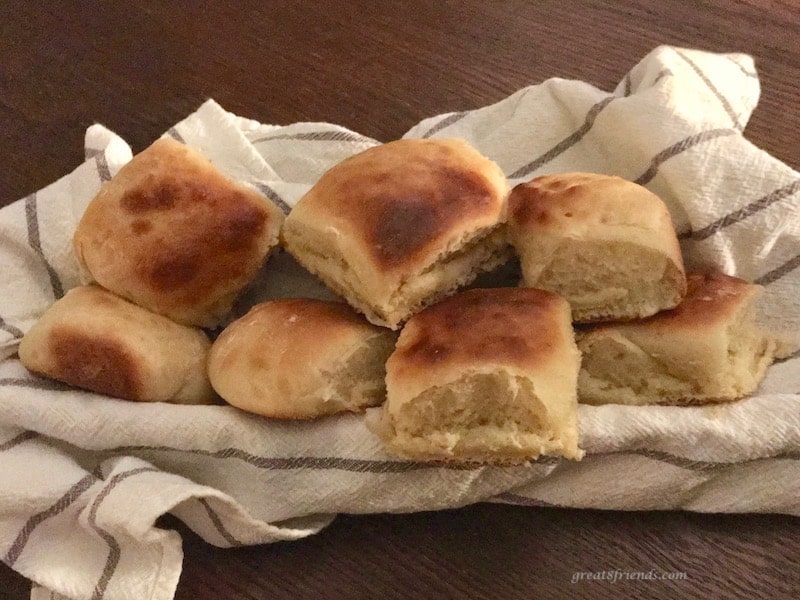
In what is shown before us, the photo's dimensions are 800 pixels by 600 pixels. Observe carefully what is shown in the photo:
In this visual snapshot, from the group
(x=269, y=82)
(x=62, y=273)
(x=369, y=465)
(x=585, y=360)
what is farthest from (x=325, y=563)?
(x=269, y=82)

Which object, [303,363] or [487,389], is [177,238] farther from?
[487,389]

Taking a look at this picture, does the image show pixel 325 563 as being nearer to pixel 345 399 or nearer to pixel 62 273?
pixel 345 399

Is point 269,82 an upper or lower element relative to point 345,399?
upper

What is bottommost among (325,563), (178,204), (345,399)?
(325,563)

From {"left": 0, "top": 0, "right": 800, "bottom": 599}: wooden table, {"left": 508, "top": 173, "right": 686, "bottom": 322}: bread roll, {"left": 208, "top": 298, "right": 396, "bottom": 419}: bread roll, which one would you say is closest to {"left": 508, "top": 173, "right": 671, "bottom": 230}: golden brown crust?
{"left": 508, "top": 173, "right": 686, "bottom": 322}: bread roll

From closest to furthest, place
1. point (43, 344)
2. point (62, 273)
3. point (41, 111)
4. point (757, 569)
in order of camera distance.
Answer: point (757, 569), point (43, 344), point (62, 273), point (41, 111)

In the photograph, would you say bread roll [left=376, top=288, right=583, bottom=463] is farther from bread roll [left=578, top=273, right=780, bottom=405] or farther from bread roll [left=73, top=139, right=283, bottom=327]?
bread roll [left=73, top=139, right=283, bottom=327]

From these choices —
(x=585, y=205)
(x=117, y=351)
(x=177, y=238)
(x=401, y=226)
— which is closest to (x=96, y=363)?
(x=117, y=351)
